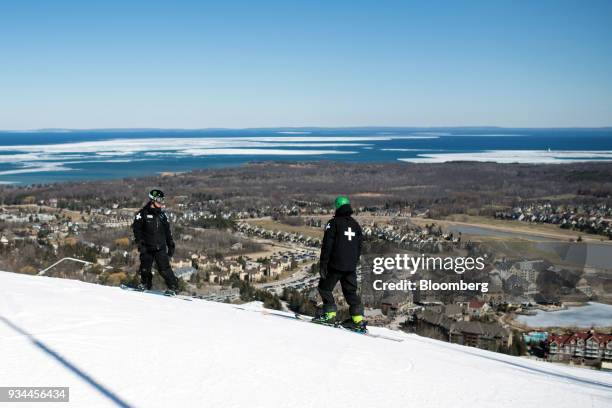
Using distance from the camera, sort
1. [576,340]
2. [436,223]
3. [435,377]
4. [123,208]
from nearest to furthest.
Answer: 1. [435,377]
2. [576,340]
3. [436,223]
4. [123,208]

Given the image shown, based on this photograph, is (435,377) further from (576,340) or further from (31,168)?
(31,168)

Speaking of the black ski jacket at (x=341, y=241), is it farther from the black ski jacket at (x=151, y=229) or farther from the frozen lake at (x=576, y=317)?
the frozen lake at (x=576, y=317)

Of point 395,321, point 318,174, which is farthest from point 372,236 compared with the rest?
point 318,174

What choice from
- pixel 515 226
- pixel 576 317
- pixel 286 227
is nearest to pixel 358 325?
pixel 576 317

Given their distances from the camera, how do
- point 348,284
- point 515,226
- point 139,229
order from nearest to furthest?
point 348,284 < point 139,229 < point 515,226

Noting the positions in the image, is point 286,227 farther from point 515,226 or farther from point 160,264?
Answer: point 160,264

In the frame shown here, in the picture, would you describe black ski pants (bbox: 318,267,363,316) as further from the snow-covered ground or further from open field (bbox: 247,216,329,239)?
open field (bbox: 247,216,329,239)

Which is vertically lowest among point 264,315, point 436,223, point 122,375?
point 436,223
